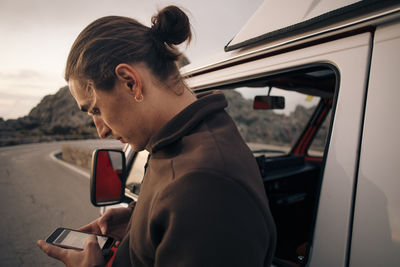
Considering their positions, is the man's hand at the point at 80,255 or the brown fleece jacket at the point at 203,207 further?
the man's hand at the point at 80,255

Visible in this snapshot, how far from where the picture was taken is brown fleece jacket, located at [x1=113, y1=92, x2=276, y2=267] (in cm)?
58

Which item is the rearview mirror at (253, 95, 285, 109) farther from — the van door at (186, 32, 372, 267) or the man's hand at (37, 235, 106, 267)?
the man's hand at (37, 235, 106, 267)

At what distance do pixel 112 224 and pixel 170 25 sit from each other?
3.96 feet

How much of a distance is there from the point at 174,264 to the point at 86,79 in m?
0.85

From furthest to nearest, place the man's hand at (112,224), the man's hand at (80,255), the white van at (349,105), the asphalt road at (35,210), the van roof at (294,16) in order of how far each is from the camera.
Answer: the asphalt road at (35,210) < the man's hand at (112,224) < the man's hand at (80,255) < the van roof at (294,16) < the white van at (349,105)

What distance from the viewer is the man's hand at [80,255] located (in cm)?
102

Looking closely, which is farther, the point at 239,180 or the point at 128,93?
the point at 128,93

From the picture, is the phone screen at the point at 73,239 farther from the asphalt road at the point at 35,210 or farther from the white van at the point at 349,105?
the asphalt road at the point at 35,210

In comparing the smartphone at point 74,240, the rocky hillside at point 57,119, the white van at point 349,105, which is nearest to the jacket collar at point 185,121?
the white van at point 349,105

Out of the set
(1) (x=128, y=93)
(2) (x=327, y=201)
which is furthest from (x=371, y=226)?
(1) (x=128, y=93)

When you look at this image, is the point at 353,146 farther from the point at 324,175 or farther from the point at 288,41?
the point at 288,41

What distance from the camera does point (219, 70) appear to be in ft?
4.89

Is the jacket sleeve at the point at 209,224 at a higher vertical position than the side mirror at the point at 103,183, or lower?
higher

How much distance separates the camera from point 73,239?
1270mm
